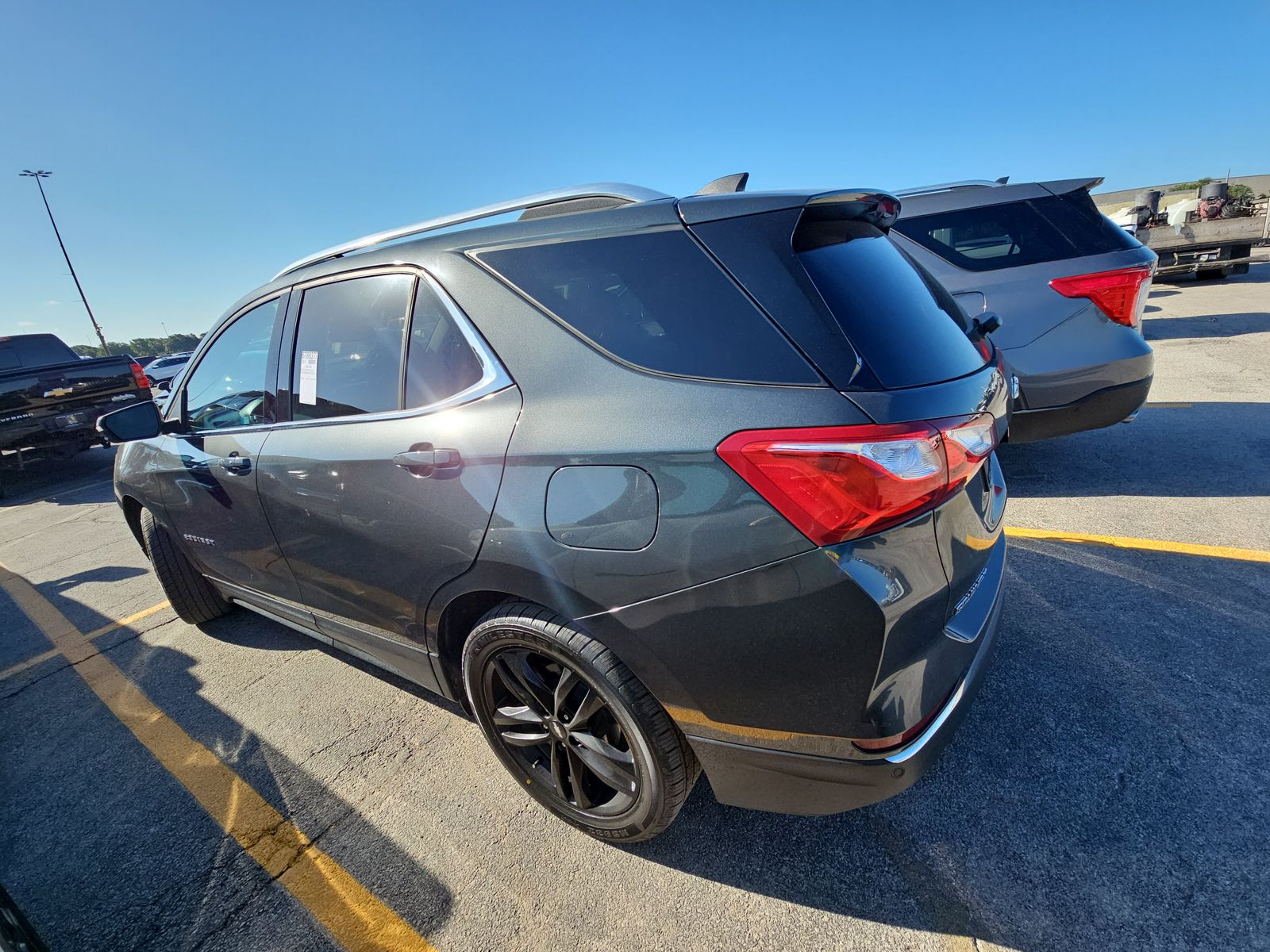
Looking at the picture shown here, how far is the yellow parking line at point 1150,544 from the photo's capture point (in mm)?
2980

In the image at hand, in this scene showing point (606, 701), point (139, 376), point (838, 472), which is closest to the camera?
point (838, 472)

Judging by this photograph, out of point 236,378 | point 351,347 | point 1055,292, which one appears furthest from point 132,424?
point 1055,292

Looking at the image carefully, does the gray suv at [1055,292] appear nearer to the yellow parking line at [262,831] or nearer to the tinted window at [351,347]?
the tinted window at [351,347]

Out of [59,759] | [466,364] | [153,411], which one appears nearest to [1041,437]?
[466,364]

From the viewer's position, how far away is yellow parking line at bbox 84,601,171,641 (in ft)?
12.7

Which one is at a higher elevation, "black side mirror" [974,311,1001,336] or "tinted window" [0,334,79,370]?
"tinted window" [0,334,79,370]

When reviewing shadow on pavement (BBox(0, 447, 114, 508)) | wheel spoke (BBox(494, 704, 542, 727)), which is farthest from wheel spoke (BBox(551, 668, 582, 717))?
shadow on pavement (BBox(0, 447, 114, 508))

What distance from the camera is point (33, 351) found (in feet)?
32.7

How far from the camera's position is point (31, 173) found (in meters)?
34.4

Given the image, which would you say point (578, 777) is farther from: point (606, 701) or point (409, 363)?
point (409, 363)

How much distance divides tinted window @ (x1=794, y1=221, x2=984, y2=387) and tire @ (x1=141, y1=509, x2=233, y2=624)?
3579 mm

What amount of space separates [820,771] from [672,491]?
77cm

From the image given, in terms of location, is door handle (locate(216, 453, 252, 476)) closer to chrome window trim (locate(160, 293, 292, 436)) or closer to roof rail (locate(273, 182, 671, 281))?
chrome window trim (locate(160, 293, 292, 436))

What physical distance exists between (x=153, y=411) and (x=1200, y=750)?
4.43m
